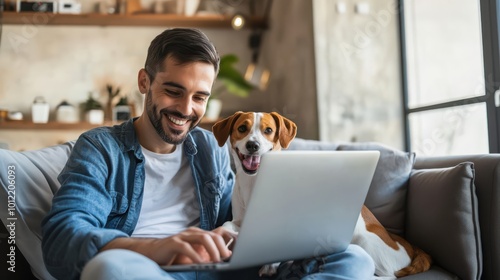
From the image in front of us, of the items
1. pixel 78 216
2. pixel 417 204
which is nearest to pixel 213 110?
pixel 417 204

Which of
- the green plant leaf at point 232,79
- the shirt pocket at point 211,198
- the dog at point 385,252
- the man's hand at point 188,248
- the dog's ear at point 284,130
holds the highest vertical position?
the green plant leaf at point 232,79

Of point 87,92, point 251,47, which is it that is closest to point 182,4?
point 251,47

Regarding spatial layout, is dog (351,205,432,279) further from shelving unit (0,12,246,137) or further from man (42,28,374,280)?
shelving unit (0,12,246,137)

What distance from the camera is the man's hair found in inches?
61.4

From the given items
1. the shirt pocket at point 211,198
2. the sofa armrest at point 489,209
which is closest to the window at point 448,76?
the sofa armrest at point 489,209

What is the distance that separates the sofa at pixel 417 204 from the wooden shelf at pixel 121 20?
10.0 ft

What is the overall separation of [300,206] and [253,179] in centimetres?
49

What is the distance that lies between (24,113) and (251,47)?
222 centimetres

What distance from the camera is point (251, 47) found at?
215 inches

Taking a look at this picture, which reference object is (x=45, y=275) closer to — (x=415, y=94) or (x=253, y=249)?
(x=253, y=249)

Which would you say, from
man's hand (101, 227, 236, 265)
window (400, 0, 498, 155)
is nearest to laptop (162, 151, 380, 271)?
man's hand (101, 227, 236, 265)

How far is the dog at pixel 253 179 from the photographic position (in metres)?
1.69

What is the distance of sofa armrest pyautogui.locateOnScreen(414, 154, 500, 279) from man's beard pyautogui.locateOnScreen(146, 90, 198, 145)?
105 centimetres

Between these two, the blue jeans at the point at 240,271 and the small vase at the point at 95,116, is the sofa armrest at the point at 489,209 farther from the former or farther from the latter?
the small vase at the point at 95,116
